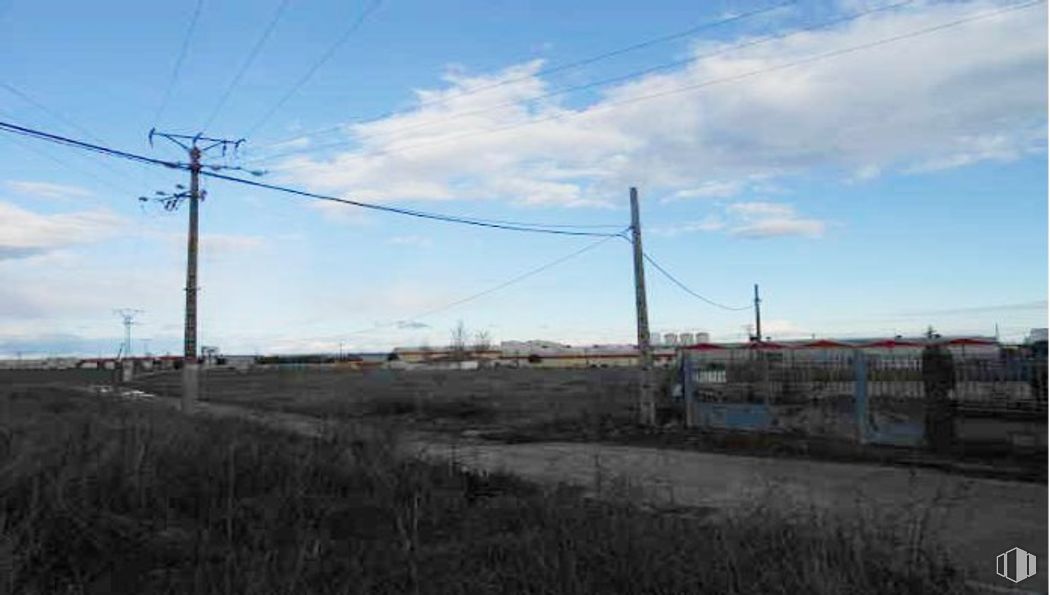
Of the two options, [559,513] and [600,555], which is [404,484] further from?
[600,555]

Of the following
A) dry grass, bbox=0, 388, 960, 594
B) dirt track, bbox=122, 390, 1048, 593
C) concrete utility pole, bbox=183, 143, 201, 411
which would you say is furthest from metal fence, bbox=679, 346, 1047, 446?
concrete utility pole, bbox=183, 143, 201, 411

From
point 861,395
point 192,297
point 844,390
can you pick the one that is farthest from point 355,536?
point 192,297

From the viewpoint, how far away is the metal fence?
16.5 metres

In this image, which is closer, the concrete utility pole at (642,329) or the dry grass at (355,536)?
the dry grass at (355,536)

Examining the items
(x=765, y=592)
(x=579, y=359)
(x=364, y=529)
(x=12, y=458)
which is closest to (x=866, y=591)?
(x=765, y=592)

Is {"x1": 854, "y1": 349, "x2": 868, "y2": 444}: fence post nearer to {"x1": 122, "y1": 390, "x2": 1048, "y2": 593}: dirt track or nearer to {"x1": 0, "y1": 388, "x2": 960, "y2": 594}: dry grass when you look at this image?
{"x1": 122, "y1": 390, "x2": 1048, "y2": 593}: dirt track

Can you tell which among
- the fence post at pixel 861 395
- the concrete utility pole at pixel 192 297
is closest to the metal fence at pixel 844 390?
the fence post at pixel 861 395

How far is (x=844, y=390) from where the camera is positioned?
19562 millimetres

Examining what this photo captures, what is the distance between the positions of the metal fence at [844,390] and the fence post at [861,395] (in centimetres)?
2

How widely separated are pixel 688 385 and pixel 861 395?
526cm

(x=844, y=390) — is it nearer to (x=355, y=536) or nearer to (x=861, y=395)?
(x=861, y=395)

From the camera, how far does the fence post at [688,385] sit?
926 inches

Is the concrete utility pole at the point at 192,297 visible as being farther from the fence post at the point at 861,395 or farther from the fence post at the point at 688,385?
the fence post at the point at 861,395

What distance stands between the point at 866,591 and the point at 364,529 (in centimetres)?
488
